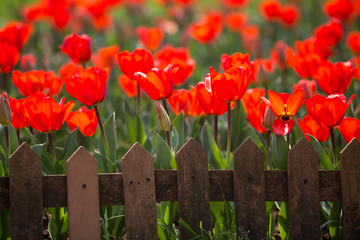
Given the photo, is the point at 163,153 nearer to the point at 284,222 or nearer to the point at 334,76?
the point at 284,222

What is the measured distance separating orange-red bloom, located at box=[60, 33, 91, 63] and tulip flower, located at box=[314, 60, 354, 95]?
4.54 feet

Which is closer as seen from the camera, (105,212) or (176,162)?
(176,162)

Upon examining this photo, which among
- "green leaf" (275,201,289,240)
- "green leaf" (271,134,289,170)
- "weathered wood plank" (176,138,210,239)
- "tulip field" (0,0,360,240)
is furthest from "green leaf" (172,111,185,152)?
"green leaf" (275,201,289,240)

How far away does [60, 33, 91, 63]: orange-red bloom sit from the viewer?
2264 mm

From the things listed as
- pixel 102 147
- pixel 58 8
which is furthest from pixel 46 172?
pixel 58 8

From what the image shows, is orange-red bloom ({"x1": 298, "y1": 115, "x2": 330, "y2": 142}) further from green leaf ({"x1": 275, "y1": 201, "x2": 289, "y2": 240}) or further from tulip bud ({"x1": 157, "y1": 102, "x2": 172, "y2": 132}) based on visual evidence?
tulip bud ({"x1": 157, "y1": 102, "x2": 172, "y2": 132})

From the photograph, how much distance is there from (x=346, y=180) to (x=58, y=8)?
4.47 m

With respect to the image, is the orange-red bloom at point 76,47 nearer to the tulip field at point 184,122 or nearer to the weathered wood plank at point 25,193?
the tulip field at point 184,122

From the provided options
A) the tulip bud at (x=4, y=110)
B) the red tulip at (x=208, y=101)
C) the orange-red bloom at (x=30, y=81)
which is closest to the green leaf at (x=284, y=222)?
the red tulip at (x=208, y=101)

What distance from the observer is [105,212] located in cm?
174

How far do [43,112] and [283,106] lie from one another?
105cm

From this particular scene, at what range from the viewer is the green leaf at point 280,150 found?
1.70m

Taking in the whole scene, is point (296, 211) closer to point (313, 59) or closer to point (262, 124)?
point (262, 124)

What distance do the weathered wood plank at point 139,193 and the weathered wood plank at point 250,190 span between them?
377 mm
